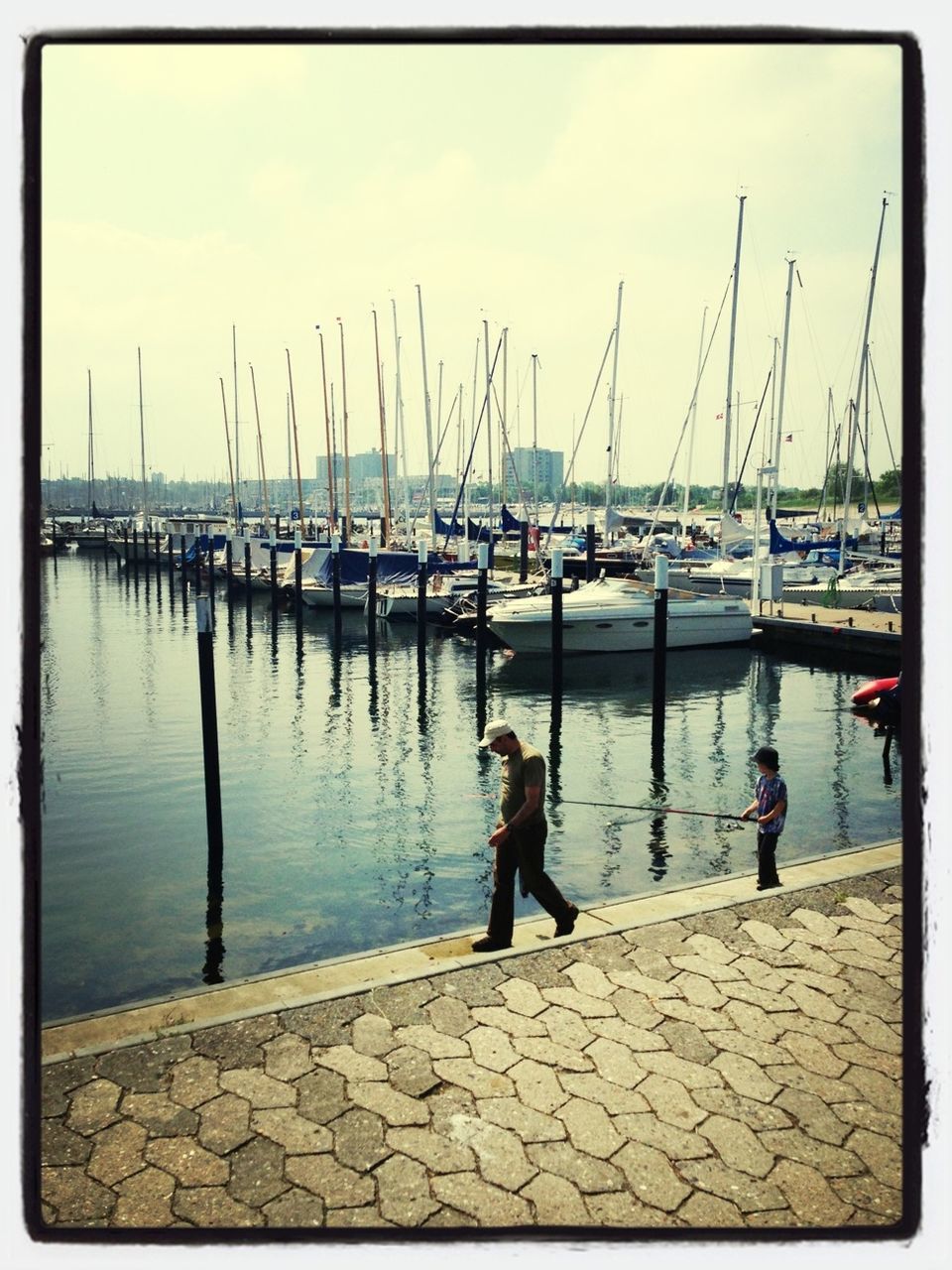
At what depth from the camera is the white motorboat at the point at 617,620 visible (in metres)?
28.2

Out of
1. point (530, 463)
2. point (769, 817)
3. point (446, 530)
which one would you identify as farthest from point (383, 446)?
point (769, 817)

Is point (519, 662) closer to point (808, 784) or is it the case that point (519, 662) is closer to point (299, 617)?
point (299, 617)

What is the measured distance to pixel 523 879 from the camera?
7.04m

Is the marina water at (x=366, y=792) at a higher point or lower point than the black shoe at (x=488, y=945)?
lower

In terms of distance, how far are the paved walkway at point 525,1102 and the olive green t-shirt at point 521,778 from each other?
0.99 metres

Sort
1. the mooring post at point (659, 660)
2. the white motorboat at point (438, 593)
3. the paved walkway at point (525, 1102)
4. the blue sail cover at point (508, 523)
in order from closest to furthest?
the paved walkway at point (525, 1102)
the mooring post at point (659, 660)
the white motorboat at point (438, 593)
the blue sail cover at point (508, 523)

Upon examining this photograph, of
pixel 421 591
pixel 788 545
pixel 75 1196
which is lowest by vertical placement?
pixel 75 1196

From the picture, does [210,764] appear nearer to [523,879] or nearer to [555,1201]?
[523,879]

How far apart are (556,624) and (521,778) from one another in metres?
16.1

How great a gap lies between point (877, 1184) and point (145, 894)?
9020 mm

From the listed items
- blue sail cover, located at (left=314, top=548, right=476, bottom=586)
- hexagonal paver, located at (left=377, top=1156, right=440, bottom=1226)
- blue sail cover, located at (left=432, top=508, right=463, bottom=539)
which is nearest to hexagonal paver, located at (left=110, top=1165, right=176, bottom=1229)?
hexagonal paver, located at (left=377, top=1156, right=440, bottom=1226)

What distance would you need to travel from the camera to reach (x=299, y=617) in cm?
3409

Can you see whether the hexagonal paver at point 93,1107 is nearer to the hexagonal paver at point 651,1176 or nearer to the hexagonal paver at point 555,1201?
the hexagonal paver at point 555,1201

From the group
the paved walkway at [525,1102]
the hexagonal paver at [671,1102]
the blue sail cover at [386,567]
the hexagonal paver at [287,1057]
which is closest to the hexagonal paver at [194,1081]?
the paved walkway at [525,1102]
